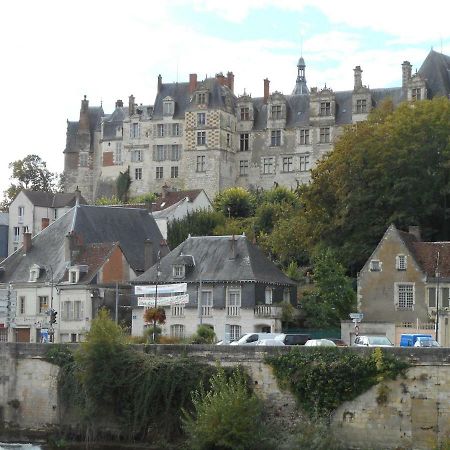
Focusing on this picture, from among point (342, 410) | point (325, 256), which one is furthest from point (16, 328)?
point (342, 410)

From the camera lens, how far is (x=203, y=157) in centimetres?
9400

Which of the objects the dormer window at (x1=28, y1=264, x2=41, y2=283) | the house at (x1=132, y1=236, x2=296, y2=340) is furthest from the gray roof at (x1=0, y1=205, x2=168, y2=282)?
the house at (x1=132, y1=236, x2=296, y2=340)

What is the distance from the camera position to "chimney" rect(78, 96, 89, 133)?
338 feet

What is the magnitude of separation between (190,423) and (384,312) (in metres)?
19.3

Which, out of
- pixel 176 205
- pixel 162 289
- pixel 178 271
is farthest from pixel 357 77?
pixel 162 289

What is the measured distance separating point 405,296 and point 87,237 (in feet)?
55.9

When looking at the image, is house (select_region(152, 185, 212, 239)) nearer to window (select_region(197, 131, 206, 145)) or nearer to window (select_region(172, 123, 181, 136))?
window (select_region(197, 131, 206, 145))

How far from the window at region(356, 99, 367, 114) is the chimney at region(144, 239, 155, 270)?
31.4 metres

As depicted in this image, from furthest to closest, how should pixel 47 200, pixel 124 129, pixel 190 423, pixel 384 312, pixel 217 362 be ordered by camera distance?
pixel 124 129, pixel 47 200, pixel 384 312, pixel 217 362, pixel 190 423

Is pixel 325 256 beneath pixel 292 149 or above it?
beneath

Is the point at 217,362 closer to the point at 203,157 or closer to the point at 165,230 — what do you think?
the point at 165,230

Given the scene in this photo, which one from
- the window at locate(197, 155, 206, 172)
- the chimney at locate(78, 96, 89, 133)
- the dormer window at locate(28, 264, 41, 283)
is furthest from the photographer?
the chimney at locate(78, 96, 89, 133)

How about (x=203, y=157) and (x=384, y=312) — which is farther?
(x=203, y=157)

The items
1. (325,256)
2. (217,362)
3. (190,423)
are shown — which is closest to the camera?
(190,423)
